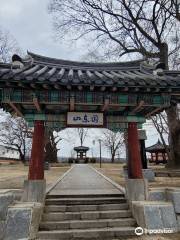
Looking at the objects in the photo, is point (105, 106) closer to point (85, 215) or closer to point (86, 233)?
point (85, 215)

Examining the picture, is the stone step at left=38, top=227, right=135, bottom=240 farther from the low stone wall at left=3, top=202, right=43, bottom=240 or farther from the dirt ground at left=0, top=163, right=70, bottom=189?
the dirt ground at left=0, top=163, right=70, bottom=189

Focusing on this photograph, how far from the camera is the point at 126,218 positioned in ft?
28.2

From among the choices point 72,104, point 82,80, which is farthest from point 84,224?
point 82,80

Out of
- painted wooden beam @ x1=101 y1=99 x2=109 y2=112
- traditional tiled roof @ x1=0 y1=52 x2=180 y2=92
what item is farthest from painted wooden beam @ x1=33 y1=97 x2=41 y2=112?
painted wooden beam @ x1=101 y1=99 x2=109 y2=112

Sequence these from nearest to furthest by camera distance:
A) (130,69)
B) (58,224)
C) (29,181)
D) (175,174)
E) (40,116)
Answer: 1. (58,224)
2. (29,181)
3. (40,116)
4. (130,69)
5. (175,174)

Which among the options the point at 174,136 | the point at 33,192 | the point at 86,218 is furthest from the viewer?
the point at 174,136

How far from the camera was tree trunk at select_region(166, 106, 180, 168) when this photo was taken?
23725 millimetres

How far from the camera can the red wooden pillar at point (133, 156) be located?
9336mm

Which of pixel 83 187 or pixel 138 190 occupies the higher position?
pixel 138 190

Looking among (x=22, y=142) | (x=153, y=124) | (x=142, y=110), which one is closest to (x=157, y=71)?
(x=142, y=110)

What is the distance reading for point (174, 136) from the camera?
24.1m

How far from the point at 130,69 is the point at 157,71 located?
1.85 metres

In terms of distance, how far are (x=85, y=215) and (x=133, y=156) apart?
2316 millimetres

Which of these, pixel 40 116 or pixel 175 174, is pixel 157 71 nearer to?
pixel 40 116
